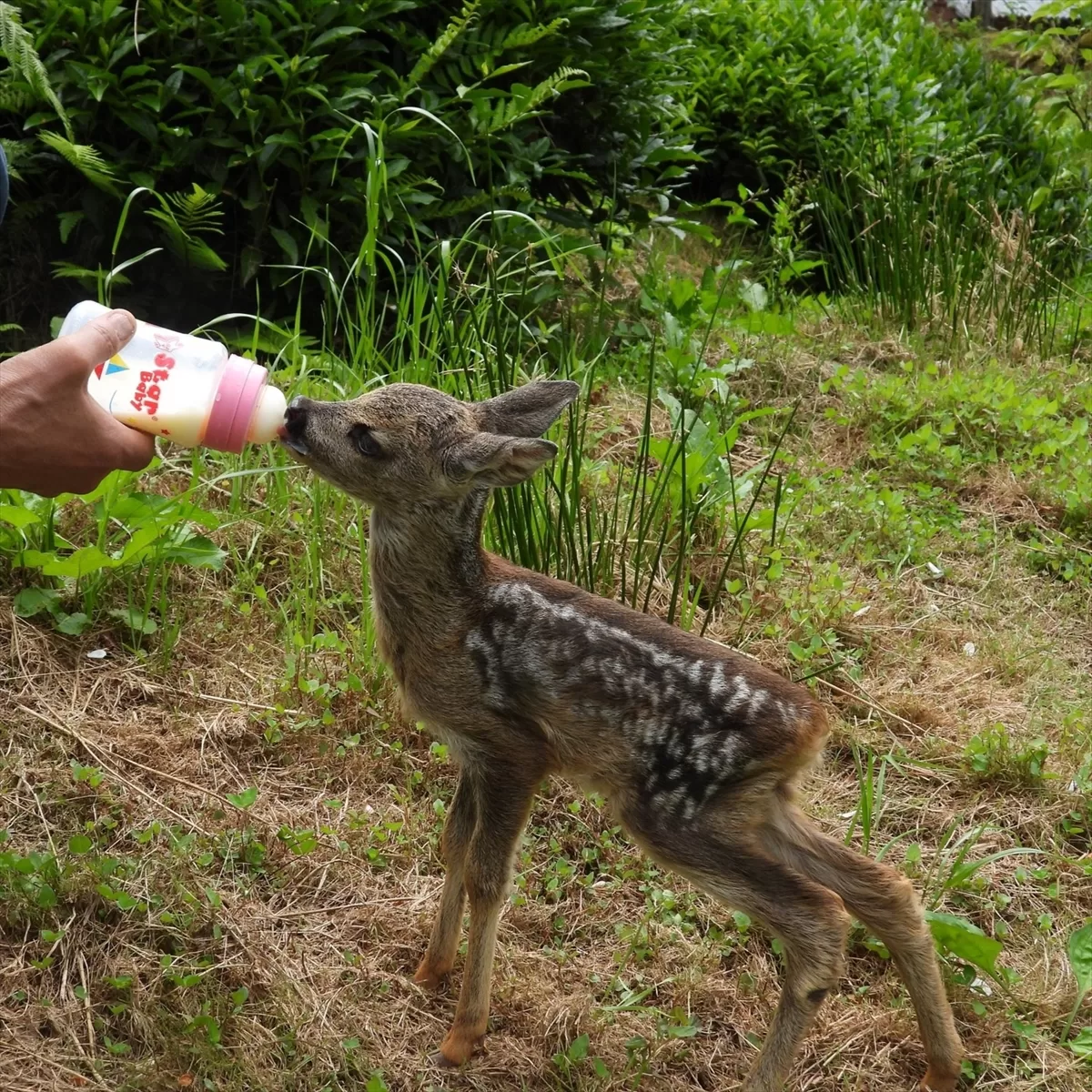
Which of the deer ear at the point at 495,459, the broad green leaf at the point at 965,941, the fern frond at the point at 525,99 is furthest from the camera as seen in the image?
the fern frond at the point at 525,99

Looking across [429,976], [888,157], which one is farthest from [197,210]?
[888,157]

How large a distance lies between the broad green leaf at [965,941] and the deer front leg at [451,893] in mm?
1200

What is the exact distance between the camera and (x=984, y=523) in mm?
5777

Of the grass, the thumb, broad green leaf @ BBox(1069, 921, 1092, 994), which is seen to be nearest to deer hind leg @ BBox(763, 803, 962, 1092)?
the grass

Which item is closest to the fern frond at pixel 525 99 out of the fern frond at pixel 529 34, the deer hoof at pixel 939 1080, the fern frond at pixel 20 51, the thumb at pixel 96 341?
the fern frond at pixel 529 34

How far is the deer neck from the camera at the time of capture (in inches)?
135

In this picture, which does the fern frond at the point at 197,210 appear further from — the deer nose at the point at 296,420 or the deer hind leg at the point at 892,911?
the deer hind leg at the point at 892,911

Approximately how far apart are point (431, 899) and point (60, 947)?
0.96m

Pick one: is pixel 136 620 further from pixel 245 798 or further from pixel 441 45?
pixel 441 45

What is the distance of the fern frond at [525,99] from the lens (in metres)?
5.45

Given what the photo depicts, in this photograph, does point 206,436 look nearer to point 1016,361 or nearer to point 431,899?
point 431,899

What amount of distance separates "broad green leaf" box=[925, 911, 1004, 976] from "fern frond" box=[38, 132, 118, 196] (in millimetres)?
3928

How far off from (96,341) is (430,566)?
3.15 ft

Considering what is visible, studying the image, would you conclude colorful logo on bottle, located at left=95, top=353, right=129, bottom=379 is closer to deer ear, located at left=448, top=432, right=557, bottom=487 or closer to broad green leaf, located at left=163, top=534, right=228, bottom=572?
deer ear, located at left=448, top=432, right=557, bottom=487
